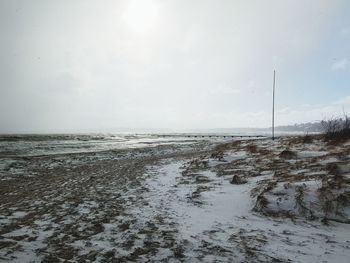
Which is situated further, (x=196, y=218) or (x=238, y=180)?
(x=238, y=180)

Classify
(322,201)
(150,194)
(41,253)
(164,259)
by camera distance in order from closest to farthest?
1. (164,259)
2. (41,253)
3. (322,201)
4. (150,194)

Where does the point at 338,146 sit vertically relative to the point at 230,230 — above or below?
above

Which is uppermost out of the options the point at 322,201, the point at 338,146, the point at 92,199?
the point at 338,146

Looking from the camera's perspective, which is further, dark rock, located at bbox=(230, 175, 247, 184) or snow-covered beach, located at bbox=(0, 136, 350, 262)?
dark rock, located at bbox=(230, 175, 247, 184)

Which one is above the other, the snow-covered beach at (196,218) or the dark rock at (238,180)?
the dark rock at (238,180)

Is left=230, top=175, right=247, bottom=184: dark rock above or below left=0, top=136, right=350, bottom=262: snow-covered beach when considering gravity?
above

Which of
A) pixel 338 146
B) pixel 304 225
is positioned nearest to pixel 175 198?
pixel 304 225

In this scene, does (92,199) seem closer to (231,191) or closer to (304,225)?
(231,191)

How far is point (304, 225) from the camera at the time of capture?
4.80 metres

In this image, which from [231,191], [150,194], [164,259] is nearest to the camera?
[164,259]

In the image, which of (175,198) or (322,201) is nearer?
(322,201)

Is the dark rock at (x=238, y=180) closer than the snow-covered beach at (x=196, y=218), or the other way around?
the snow-covered beach at (x=196, y=218)

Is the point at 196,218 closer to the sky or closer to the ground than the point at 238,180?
closer to the ground

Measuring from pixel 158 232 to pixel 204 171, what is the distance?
5.95 meters
